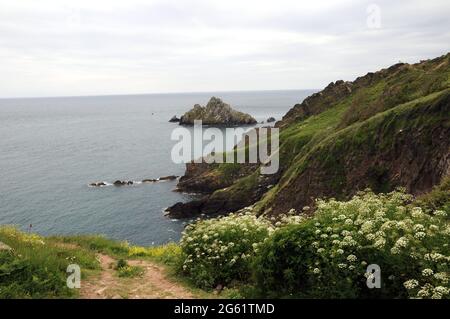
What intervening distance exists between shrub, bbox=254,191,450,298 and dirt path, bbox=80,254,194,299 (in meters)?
2.89

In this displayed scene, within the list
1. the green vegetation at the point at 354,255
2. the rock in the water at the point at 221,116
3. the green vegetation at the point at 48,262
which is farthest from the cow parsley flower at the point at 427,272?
the rock in the water at the point at 221,116

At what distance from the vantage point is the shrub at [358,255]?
8750 millimetres

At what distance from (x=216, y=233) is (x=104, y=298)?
379 cm

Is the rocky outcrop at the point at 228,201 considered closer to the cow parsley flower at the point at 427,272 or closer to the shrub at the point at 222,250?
the shrub at the point at 222,250

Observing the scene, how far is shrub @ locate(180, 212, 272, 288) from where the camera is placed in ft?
41.3

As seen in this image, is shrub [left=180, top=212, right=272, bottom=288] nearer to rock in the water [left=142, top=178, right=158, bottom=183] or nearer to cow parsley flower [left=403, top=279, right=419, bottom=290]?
cow parsley flower [left=403, top=279, right=419, bottom=290]

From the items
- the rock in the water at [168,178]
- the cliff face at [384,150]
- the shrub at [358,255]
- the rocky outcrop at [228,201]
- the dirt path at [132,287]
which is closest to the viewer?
the shrub at [358,255]

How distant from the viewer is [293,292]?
401 inches

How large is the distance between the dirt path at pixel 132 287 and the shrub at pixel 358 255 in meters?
2.89

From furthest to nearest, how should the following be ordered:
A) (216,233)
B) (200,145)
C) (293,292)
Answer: (200,145) → (216,233) → (293,292)

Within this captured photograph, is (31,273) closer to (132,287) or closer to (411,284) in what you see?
(132,287)

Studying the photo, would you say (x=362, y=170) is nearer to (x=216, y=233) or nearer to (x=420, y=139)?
(x=420, y=139)

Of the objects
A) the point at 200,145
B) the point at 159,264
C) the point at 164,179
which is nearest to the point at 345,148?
the point at 159,264

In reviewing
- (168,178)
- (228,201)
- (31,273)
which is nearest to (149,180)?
(168,178)
